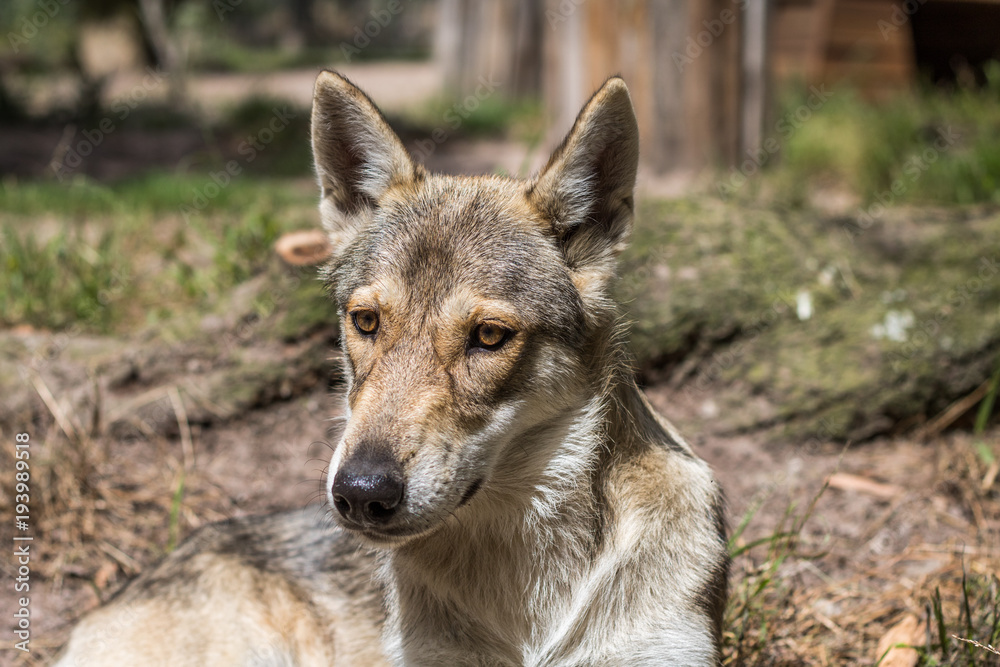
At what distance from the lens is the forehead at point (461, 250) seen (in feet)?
9.81

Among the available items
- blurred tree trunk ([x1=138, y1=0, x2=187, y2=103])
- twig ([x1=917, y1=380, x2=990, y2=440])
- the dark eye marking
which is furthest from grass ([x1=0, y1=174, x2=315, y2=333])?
blurred tree trunk ([x1=138, y1=0, x2=187, y2=103])

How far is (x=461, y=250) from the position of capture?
3064 millimetres

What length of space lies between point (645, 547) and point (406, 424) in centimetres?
103

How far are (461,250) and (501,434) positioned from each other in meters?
0.67

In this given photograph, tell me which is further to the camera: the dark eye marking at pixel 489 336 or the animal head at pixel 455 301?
the dark eye marking at pixel 489 336

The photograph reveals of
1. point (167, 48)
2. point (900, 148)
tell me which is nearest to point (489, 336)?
point (900, 148)

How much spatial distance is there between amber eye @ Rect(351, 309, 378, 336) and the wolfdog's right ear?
51 cm

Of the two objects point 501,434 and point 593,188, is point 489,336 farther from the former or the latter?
point 593,188

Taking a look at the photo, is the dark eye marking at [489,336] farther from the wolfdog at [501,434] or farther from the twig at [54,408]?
the twig at [54,408]

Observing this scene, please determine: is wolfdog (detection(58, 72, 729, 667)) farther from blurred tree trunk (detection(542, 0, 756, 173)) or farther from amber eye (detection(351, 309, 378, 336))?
blurred tree trunk (detection(542, 0, 756, 173))

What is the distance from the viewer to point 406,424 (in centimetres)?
270
